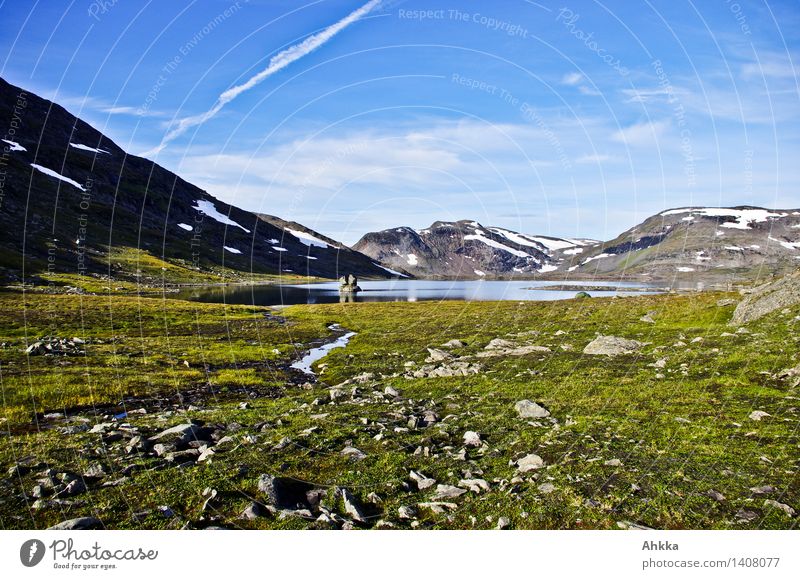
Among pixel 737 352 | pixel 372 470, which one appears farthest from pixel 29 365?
pixel 737 352

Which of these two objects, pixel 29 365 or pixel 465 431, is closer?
pixel 465 431

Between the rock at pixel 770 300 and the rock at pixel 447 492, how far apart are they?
36245 millimetres

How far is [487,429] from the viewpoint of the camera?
1855cm

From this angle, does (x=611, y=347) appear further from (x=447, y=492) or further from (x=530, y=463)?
(x=447, y=492)

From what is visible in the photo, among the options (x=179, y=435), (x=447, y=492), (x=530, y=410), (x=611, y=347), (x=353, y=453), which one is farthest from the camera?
(x=611, y=347)

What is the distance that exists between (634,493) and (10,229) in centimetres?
21221

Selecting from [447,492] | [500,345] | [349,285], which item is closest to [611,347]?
[500,345]

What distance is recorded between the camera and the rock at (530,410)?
66.2 feet

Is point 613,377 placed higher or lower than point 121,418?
higher

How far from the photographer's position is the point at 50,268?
140 m

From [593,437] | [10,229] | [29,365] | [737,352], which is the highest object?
[10,229]

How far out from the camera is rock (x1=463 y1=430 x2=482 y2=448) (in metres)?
16.8

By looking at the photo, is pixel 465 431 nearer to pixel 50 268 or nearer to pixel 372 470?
pixel 372 470

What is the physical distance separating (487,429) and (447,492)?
20.2ft
